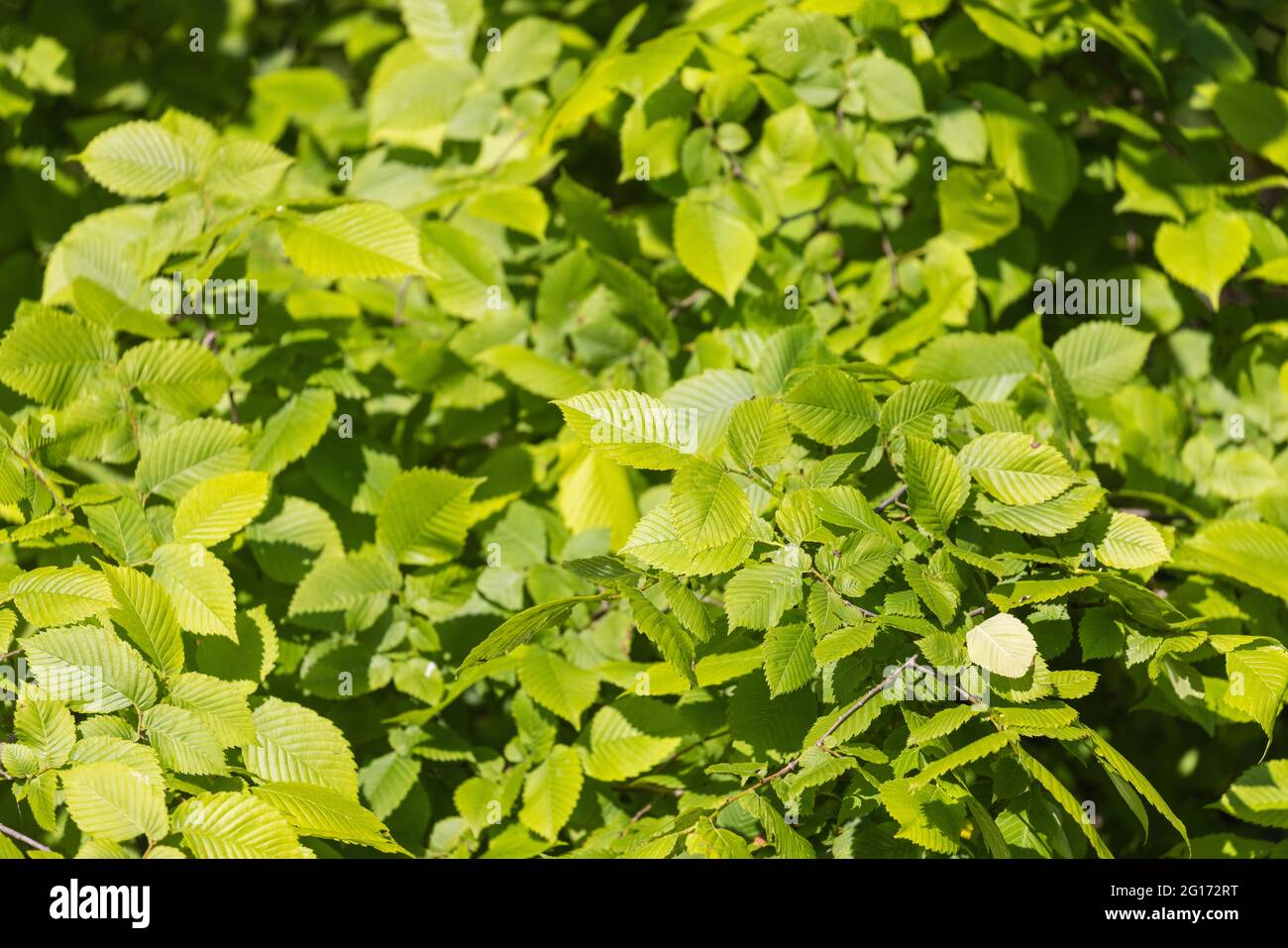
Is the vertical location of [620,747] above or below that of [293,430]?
below

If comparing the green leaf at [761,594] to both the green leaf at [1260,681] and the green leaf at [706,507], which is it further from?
the green leaf at [1260,681]

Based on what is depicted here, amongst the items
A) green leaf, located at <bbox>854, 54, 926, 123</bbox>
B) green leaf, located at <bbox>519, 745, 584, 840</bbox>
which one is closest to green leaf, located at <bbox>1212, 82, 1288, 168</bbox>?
green leaf, located at <bbox>854, 54, 926, 123</bbox>

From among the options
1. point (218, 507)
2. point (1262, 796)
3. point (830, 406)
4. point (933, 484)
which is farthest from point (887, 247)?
point (218, 507)

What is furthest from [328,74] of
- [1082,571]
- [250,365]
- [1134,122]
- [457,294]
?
[1082,571]

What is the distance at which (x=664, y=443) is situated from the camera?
1.54 meters

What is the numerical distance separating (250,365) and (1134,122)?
5.84 feet

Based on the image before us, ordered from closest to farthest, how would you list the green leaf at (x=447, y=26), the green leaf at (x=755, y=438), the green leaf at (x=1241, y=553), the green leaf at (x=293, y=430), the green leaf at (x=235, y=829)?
1. the green leaf at (x=235, y=829)
2. the green leaf at (x=755, y=438)
3. the green leaf at (x=1241, y=553)
4. the green leaf at (x=293, y=430)
5. the green leaf at (x=447, y=26)

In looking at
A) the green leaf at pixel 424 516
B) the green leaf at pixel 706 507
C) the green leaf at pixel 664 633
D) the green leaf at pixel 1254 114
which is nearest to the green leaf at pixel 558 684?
the green leaf at pixel 424 516

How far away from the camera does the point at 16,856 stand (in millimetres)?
1354

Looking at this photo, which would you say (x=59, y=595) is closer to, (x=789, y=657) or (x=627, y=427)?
(x=627, y=427)

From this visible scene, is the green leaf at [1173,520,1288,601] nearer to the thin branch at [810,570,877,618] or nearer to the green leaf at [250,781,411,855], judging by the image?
the thin branch at [810,570,877,618]

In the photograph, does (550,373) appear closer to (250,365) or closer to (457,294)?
(457,294)

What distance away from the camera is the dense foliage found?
1477 millimetres

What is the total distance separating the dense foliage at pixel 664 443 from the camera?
148cm
